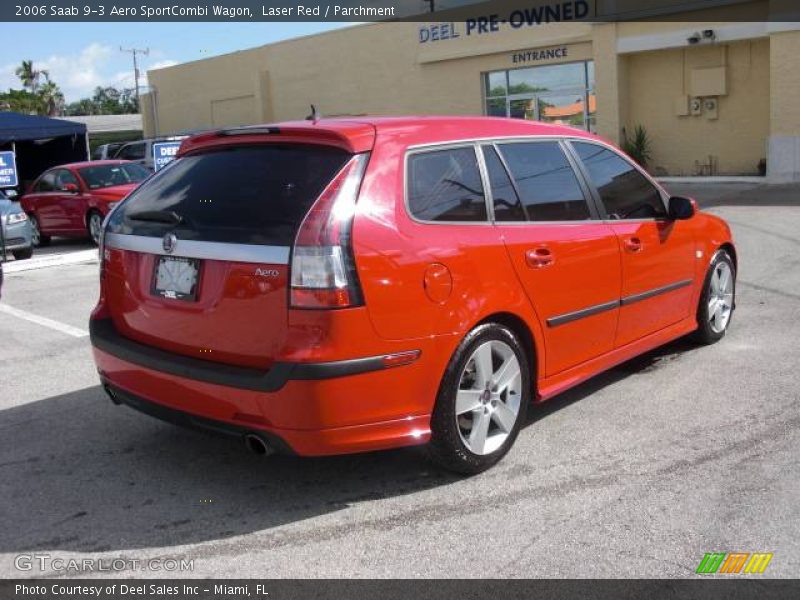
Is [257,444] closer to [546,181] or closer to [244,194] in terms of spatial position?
[244,194]

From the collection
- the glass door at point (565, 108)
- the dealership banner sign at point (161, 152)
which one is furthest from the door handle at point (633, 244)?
Result: the glass door at point (565, 108)

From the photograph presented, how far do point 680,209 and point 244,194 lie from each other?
306 cm

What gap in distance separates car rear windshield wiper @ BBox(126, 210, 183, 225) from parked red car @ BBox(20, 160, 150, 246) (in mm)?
11098

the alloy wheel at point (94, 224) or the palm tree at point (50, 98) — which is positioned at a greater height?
the palm tree at point (50, 98)

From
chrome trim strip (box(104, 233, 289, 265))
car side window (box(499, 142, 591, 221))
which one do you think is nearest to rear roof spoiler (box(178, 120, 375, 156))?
chrome trim strip (box(104, 233, 289, 265))

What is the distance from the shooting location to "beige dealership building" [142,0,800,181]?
810 inches

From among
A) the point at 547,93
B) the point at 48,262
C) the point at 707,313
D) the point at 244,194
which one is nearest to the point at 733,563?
the point at 244,194

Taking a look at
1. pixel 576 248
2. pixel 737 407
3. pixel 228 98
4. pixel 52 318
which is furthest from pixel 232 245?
pixel 228 98

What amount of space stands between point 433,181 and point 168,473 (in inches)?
78.2

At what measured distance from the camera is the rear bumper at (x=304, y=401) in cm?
371

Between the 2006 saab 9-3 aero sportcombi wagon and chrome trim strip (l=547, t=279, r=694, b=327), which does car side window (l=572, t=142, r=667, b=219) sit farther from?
chrome trim strip (l=547, t=279, r=694, b=327)

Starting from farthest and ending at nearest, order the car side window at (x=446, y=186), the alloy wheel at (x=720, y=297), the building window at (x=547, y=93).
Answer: the building window at (x=547, y=93)
the alloy wheel at (x=720, y=297)
the car side window at (x=446, y=186)

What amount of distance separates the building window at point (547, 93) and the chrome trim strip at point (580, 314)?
19797 millimetres

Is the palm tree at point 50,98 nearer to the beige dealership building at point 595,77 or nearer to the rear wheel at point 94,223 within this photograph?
the beige dealership building at point 595,77
